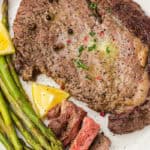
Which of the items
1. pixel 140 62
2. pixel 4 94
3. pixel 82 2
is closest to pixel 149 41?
pixel 140 62

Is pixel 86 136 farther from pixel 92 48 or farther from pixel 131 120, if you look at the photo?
pixel 92 48

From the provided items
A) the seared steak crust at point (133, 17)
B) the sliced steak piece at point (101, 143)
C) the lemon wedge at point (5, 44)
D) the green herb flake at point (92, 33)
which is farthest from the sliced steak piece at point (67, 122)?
the seared steak crust at point (133, 17)

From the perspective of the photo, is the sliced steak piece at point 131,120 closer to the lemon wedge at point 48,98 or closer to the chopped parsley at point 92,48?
the lemon wedge at point 48,98

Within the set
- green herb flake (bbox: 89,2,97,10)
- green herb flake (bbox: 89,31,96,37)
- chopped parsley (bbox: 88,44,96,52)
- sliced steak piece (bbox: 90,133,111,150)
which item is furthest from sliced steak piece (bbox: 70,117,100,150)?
green herb flake (bbox: 89,2,97,10)

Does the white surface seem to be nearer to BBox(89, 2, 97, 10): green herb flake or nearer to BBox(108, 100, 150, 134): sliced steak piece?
BBox(108, 100, 150, 134): sliced steak piece

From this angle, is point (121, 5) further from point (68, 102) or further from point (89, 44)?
point (68, 102)
